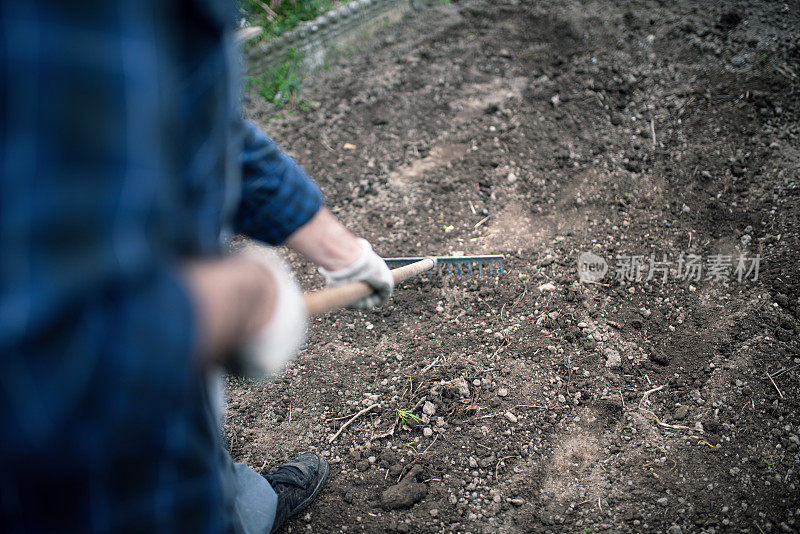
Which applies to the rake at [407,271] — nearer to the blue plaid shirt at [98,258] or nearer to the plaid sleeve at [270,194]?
the plaid sleeve at [270,194]

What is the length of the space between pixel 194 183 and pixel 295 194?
50cm

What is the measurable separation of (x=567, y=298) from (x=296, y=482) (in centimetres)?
153

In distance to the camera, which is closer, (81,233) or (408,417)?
(81,233)

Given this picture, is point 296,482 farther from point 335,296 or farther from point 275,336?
point 275,336

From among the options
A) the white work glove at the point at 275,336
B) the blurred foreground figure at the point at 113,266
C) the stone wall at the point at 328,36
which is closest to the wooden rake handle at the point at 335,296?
the white work glove at the point at 275,336

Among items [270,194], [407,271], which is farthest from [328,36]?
[270,194]

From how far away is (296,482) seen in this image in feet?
6.30

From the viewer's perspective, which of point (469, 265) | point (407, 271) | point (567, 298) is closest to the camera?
point (407, 271)

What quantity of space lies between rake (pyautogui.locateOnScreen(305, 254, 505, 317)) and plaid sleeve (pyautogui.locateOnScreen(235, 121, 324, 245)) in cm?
20

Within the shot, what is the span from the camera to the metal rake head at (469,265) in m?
2.67

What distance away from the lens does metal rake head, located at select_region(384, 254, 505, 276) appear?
2668 mm

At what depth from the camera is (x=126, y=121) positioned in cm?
62

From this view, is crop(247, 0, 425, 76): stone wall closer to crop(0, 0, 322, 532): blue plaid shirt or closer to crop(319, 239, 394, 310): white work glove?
crop(319, 239, 394, 310): white work glove

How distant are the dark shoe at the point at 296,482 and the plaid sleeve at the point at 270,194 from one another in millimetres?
1008
